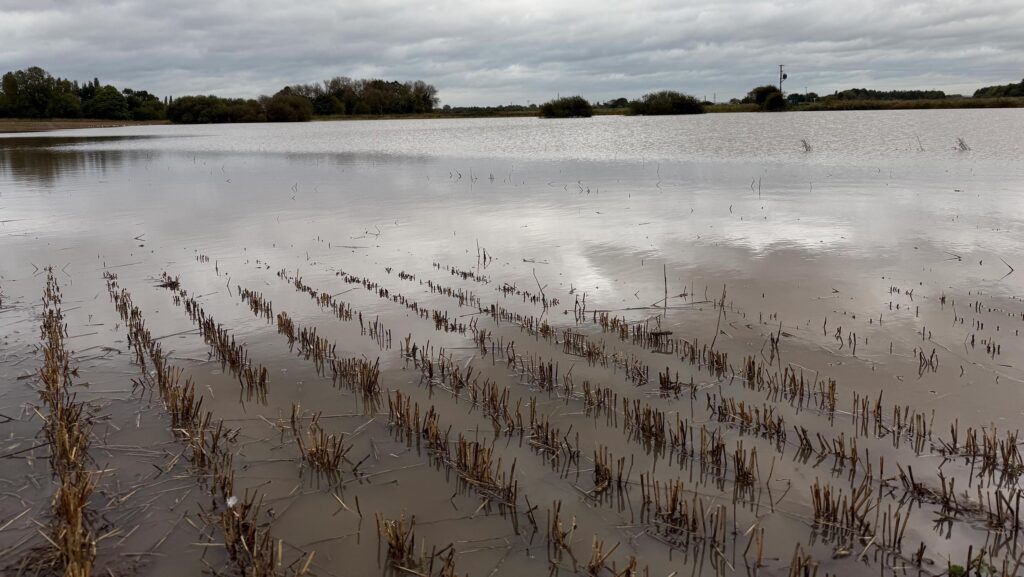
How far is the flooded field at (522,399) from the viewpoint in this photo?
12.7 ft

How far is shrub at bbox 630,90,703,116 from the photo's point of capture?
10200 cm

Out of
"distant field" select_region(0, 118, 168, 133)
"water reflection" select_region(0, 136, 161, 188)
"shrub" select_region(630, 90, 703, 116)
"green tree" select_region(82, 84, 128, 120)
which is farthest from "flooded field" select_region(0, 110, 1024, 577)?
"green tree" select_region(82, 84, 128, 120)

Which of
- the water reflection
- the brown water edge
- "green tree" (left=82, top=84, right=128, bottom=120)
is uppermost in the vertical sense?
"green tree" (left=82, top=84, right=128, bottom=120)

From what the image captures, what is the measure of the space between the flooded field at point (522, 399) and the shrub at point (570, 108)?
9289 cm

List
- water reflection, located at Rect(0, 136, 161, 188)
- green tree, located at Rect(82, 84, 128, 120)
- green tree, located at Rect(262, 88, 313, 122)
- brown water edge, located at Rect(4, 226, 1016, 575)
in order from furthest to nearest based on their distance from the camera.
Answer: green tree, located at Rect(82, 84, 128, 120) → green tree, located at Rect(262, 88, 313, 122) → water reflection, located at Rect(0, 136, 161, 188) → brown water edge, located at Rect(4, 226, 1016, 575)

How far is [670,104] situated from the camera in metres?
102

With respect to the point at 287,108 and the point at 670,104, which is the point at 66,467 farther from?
the point at 287,108

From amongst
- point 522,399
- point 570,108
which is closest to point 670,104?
point 570,108

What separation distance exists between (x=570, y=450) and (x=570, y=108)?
104944 mm

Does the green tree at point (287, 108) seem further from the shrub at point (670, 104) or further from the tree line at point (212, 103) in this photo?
the shrub at point (670, 104)

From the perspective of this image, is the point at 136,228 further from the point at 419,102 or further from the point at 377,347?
the point at 419,102

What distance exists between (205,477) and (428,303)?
16.0 ft

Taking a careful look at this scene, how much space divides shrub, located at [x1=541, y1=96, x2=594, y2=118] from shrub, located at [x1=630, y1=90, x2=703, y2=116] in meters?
9.19

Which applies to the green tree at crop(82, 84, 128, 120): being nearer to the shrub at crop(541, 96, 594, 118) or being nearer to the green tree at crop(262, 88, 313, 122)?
the green tree at crop(262, 88, 313, 122)
